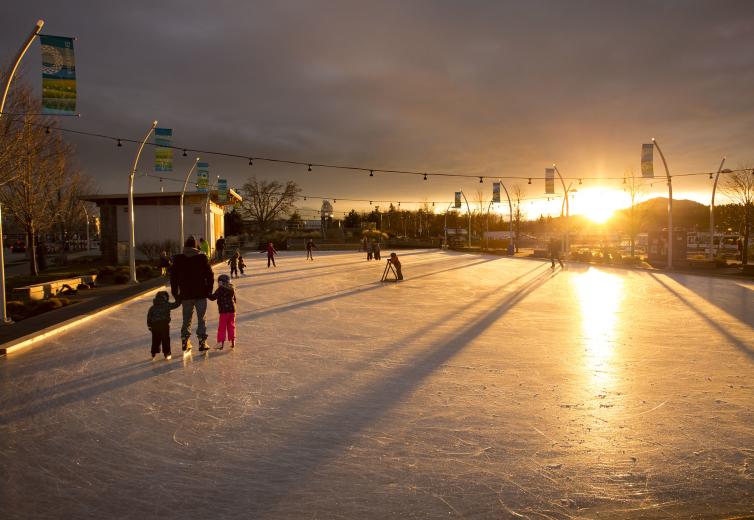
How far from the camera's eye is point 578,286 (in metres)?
19.2

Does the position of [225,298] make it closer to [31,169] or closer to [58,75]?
[58,75]

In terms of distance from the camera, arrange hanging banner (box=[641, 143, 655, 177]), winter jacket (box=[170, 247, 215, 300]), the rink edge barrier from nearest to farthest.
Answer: winter jacket (box=[170, 247, 215, 300])
the rink edge barrier
hanging banner (box=[641, 143, 655, 177])

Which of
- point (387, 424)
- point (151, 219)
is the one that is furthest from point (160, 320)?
point (151, 219)

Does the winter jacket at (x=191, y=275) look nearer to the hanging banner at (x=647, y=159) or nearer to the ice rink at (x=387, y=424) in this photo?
the ice rink at (x=387, y=424)

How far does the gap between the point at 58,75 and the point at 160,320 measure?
7.02m

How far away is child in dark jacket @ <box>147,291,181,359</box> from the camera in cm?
758

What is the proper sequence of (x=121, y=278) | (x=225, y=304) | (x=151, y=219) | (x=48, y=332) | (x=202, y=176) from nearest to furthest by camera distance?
1. (x=225, y=304)
2. (x=48, y=332)
3. (x=121, y=278)
4. (x=202, y=176)
5. (x=151, y=219)

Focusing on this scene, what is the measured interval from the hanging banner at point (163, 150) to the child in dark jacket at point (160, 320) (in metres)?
16.3

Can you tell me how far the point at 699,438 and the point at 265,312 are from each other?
9.94m

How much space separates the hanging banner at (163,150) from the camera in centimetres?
2197

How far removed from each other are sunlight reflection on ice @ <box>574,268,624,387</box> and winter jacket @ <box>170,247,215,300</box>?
5537 millimetres

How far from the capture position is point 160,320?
766 centimetres

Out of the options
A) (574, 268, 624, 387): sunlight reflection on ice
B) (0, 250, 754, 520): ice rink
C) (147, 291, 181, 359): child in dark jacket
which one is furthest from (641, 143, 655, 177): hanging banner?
(147, 291, 181, 359): child in dark jacket

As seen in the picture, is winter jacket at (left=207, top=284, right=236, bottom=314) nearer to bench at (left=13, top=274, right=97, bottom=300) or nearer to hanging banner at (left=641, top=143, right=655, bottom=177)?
bench at (left=13, top=274, right=97, bottom=300)
